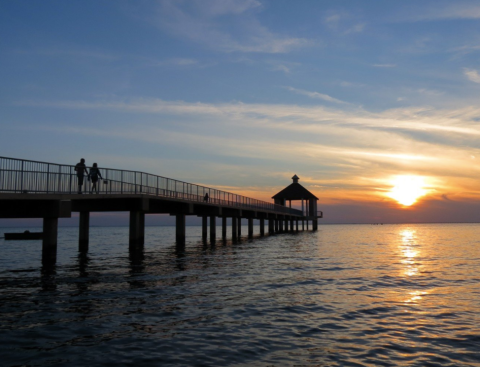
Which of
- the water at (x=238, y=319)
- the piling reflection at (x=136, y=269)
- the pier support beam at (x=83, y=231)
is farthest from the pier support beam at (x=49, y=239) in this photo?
the pier support beam at (x=83, y=231)

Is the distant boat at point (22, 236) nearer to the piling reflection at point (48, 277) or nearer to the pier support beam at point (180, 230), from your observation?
the pier support beam at point (180, 230)

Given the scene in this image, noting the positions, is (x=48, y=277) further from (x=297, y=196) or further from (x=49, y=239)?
(x=297, y=196)

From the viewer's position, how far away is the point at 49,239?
24.2 meters

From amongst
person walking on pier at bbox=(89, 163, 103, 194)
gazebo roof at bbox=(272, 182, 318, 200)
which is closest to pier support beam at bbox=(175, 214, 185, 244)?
person walking on pier at bbox=(89, 163, 103, 194)

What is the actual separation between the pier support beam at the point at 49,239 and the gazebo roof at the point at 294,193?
212 ft

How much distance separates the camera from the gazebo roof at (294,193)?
86.2 m

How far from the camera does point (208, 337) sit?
9.38 m

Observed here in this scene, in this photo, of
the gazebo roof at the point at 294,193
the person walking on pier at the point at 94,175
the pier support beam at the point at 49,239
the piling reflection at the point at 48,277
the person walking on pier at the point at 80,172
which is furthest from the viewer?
the gazebo roof at the point at 294,193

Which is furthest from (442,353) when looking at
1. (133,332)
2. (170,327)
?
(133,332)

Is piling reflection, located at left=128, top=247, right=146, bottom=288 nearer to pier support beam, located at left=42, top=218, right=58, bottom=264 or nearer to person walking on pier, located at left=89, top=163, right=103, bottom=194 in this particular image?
pier support beam, located at left=42, top=218, right=58, bottom=264

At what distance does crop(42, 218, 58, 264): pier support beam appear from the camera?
78.4 ft

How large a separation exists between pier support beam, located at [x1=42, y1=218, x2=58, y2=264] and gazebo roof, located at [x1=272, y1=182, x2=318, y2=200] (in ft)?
212

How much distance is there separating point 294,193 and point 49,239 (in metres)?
66.0

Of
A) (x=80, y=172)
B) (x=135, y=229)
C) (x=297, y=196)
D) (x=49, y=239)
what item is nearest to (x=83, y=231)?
(x=135, y=229)
